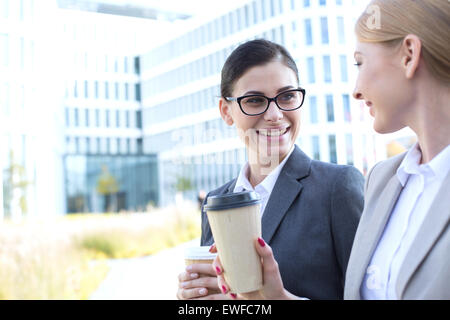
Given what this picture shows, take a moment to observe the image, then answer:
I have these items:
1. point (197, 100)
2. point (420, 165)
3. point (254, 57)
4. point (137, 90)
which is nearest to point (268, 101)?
point (254, 57)

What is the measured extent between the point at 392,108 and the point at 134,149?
130 feet

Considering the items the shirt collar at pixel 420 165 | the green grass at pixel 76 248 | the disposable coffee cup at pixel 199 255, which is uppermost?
the shirt collar at pixel 420 165

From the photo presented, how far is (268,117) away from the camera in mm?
1408

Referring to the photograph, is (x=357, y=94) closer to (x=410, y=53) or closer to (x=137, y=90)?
(x=410, y=53)

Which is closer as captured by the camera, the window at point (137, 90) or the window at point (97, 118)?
the window at point (97, 118)

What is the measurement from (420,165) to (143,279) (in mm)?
5490

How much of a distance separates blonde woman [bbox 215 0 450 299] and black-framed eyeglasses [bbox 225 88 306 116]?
386mm

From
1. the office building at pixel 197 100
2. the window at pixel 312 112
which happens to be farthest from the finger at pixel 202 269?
the window at pixel 312 112

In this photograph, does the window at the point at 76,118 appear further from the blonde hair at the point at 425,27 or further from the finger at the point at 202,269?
the blonde hair at the point at 425,27

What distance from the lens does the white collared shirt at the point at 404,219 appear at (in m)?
0.93

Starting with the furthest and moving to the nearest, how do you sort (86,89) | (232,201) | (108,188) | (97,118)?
(97,118) < (86,89) < (108,188) < (232,201)

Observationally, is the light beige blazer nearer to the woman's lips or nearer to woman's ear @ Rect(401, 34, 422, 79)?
woman's ear @ Rect(401, 34, 422, 79)

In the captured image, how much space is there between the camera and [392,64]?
3.04 ft

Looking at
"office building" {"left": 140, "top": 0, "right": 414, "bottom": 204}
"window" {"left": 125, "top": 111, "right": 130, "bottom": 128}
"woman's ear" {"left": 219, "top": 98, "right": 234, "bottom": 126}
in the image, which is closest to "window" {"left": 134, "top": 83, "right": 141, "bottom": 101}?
"office building" {"left": 140, "top": 0, "right": 414, "bottom": 204}
